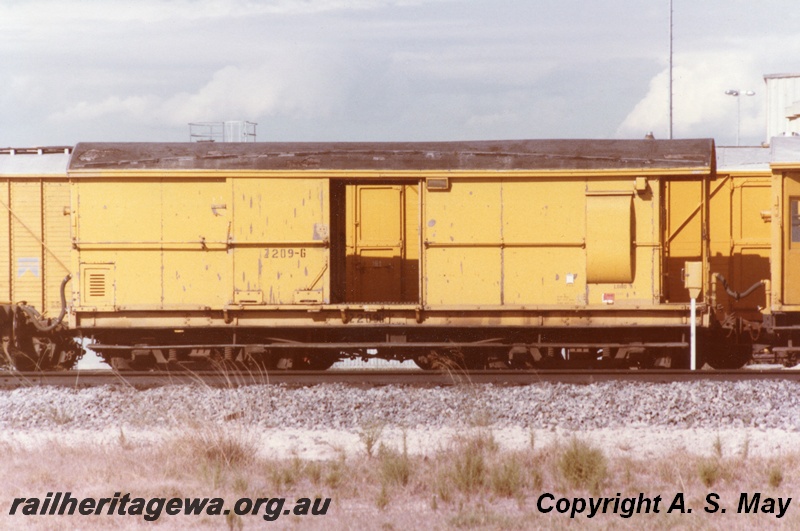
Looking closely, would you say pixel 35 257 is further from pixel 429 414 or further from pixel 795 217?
pixel 795 217

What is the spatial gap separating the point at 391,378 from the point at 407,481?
16.0 feet

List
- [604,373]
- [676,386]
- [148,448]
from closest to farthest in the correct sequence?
[148,448], [676,386], [604,373]

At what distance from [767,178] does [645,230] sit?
10.3 ft

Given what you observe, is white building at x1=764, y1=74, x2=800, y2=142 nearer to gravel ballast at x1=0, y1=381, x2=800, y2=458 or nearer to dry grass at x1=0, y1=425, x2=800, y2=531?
gravel ballast at x1=0, y1=381, x2=800, y2=458

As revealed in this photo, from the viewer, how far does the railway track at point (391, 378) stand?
12789mm

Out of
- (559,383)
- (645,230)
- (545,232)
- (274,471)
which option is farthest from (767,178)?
(274,471)

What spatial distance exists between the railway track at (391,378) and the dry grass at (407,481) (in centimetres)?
329

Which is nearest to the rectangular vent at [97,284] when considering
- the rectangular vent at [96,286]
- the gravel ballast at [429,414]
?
the rectangular vent at [96,286]

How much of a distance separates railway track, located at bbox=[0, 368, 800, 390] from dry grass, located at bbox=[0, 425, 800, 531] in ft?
10.8

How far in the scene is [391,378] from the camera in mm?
13078

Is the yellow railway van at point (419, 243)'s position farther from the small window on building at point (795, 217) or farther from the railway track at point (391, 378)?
the small window on building at point (795, 217)

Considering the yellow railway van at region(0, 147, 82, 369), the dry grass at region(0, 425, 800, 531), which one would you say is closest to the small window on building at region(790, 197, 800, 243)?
the dry grass at region(0, 425, 800, 531)

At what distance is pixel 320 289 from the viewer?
13.9 m

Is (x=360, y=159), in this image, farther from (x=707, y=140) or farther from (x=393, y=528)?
(x=393, y=528)
